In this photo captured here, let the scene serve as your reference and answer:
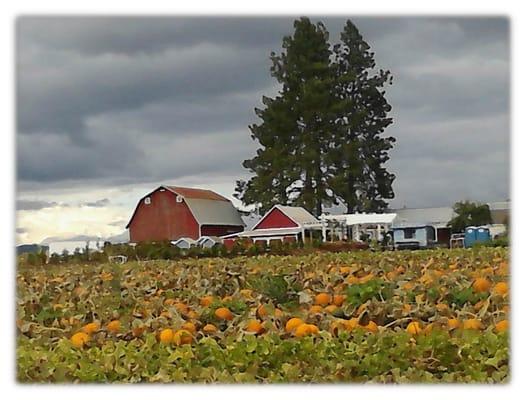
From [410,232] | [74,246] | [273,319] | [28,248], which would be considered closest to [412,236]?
[410,232]

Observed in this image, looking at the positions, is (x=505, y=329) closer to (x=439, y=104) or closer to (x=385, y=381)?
(x=385, y=381)

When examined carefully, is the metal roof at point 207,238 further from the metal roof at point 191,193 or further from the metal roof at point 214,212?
the metal roof at point 191,193

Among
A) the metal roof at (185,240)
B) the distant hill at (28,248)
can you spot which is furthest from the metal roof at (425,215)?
the distant hill at (28,248)

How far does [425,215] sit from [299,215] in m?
0.38

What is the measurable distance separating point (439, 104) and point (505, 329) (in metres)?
0.69

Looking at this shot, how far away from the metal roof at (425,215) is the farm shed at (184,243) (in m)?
0.62

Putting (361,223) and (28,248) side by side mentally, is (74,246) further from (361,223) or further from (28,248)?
(361,223)

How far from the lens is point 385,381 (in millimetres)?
2889

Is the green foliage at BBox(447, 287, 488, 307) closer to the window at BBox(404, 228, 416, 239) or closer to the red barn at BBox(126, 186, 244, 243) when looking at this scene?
the window at BBox(404, 228, 416, 239)

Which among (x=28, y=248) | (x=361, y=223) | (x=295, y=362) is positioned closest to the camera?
(x=295, y=362)

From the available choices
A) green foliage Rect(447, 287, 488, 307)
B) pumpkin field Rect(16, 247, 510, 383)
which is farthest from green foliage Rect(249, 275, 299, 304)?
green foliage Rect(447, 287, 488, 307)

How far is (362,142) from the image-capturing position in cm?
311

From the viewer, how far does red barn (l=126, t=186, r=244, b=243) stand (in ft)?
9.98
